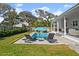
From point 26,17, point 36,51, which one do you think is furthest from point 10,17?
point 36,51

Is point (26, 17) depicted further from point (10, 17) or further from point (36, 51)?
point (36, 51)

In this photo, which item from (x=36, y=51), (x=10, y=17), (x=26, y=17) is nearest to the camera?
(x=36, y=51)

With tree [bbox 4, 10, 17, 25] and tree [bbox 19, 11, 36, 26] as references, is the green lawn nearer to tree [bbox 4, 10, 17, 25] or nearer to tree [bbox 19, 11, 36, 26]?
tree [bbox 4, 10, 17, 25]

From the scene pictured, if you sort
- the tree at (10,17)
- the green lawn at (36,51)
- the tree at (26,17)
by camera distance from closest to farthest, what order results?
the green lawn at (36,51) → the tree at (10,17) → the tree at (26,17)

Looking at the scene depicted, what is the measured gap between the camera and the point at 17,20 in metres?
53.9

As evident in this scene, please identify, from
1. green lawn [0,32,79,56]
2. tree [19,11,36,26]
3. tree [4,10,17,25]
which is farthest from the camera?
tree [19,11,36,26]

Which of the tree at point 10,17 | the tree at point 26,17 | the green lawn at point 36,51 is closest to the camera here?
the green lawn at point 36,51

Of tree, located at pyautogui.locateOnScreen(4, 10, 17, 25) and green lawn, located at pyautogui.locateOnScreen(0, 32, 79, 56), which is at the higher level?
tree, located at pyautogui.locateOnScreen(4, 10, 17, 25)

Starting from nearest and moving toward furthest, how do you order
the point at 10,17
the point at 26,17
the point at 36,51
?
the point at 36,51 → the point at 10,17 → the point at 26,17

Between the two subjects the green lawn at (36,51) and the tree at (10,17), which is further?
the tree at (10,17)

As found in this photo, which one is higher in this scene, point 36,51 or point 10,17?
point 10,17

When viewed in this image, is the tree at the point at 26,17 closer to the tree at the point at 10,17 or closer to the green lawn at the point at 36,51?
→ the tree at the point at 10,17

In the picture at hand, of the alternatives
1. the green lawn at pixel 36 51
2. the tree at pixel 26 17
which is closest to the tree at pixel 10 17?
the tree at pixel 26 17

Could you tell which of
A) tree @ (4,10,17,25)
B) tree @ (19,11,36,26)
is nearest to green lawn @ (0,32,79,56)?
tree @ (4,10,17,25)
